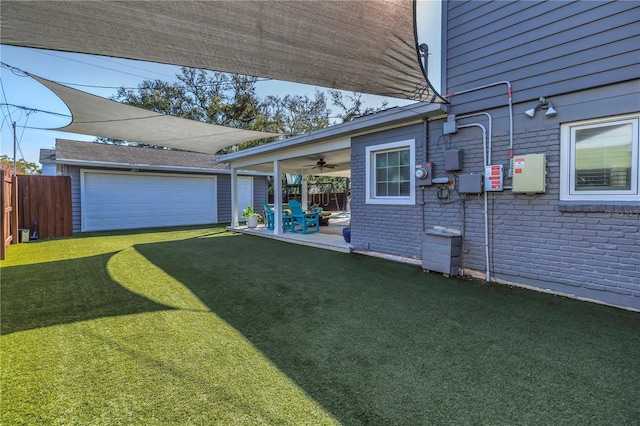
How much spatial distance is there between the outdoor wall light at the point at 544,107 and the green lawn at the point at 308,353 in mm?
2161

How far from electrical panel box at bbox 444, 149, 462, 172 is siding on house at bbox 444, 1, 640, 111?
65cm

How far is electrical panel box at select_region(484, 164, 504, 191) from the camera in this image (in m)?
4.15

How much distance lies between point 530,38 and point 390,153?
8.41 ft

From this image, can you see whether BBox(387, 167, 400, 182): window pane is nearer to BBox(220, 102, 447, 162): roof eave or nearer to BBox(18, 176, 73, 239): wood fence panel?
BBox(220, 102, 447, 162): roof eave

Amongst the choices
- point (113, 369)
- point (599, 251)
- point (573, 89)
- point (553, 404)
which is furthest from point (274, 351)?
point (573, 89)

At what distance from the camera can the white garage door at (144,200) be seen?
10.3 m

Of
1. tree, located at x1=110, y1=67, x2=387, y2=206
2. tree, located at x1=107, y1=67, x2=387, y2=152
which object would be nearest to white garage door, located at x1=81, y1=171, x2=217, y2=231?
tree, located at x1=107, y1=67, x2=387, y2=152

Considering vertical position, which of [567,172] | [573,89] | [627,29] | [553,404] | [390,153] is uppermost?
[627,29]

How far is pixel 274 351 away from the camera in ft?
7.89

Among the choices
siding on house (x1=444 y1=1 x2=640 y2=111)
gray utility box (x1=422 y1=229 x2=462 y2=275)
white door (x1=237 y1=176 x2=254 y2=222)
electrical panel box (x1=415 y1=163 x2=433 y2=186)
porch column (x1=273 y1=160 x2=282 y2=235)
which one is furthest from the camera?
white door (x1=237 y1=176 x2=254 y2=222)

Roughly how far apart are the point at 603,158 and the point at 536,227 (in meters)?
1.00

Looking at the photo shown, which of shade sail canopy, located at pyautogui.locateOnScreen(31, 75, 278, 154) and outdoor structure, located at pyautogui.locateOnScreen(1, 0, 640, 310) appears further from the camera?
shade sail canopy, located at pyautogui.locateOnScreen(31, 75, 278, 154)

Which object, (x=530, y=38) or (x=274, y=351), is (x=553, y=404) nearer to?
(x=274, y=351)

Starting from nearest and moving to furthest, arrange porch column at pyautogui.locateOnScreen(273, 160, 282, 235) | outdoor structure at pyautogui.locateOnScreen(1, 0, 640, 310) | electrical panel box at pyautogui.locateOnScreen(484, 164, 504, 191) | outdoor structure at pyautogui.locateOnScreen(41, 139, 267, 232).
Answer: outdoor structure at pyautogui.locateOnScreen(1, 0, 640, 310) < electrical panel box at pyautogui.locateOnScreen(484, 164, 504, 191) < porch column at pyautogui.locateOnScreen(273, 160, 282, 235) < outdoor structure at pyautogui.locateOnScreen(41, 139, 267, 232)
